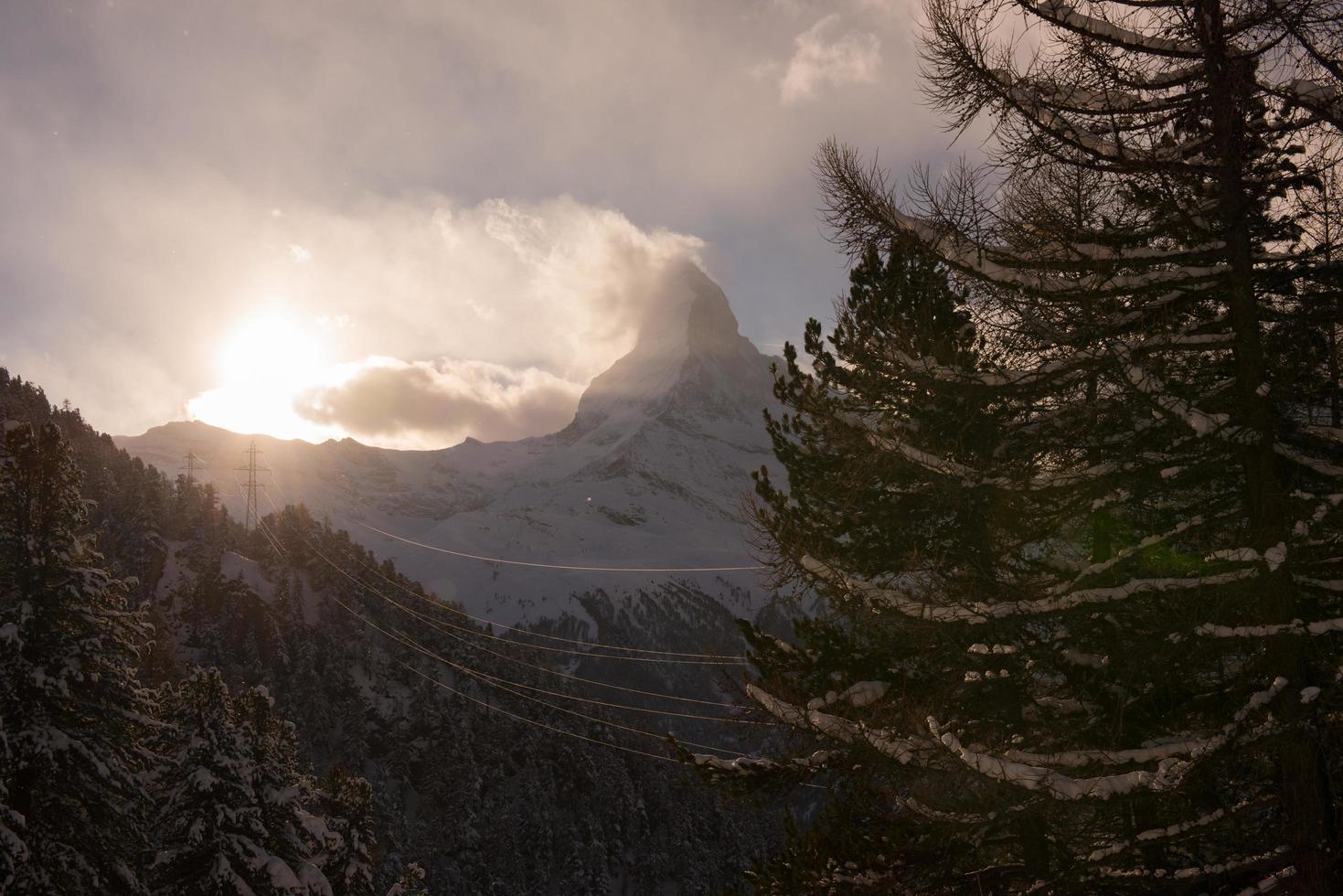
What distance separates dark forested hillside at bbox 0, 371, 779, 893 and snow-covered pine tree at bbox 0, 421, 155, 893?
97.3ft

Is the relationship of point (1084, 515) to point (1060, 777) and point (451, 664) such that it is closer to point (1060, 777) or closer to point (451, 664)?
point (1060, 777)

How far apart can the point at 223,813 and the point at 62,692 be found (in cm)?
385

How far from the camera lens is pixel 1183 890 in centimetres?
443

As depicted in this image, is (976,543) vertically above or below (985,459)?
below

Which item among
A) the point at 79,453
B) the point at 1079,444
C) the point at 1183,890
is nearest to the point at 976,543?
the point at 1079,444

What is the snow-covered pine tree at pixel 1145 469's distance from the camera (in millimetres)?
3941

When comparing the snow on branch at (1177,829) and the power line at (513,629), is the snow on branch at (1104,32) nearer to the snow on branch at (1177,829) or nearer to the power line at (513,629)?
the snow on branch at (1177,829)

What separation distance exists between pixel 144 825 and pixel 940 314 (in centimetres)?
1456

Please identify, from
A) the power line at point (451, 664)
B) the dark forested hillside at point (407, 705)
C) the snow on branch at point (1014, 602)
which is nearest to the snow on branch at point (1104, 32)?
the snow on branch at point (1014, 602)

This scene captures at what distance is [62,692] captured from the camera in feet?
35.5

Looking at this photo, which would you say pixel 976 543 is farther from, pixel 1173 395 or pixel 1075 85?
pixel 1075 85

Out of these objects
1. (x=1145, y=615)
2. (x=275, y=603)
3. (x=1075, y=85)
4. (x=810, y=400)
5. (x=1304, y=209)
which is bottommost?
(x=275, y=603)

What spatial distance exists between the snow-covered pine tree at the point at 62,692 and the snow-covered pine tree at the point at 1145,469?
1169 centimetres

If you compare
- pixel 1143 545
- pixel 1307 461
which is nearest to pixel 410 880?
pixel 1143 545
